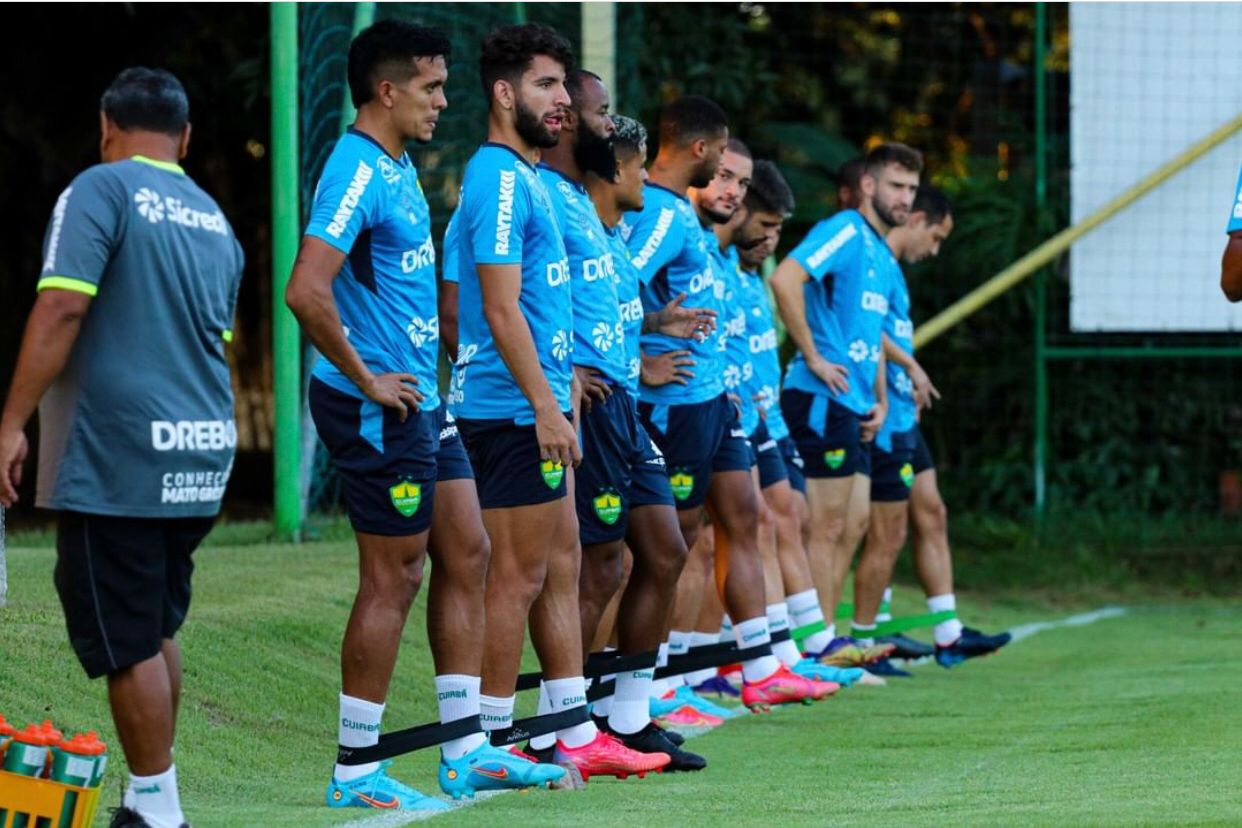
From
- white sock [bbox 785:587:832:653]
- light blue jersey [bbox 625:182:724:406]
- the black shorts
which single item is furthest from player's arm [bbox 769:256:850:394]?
the black shorts

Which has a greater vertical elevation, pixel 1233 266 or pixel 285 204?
pixel 285 204

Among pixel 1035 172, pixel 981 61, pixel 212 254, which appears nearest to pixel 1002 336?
pixel 1035 172

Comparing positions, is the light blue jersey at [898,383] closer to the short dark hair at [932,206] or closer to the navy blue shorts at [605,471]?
the short dark hair at [932,206]

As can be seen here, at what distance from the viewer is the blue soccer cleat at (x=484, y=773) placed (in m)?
6.15

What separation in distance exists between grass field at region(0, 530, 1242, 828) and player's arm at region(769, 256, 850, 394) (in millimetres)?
1495

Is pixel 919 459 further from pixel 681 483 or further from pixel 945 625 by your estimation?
pixel 681 483

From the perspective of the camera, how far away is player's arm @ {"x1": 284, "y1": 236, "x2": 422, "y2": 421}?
228 inches

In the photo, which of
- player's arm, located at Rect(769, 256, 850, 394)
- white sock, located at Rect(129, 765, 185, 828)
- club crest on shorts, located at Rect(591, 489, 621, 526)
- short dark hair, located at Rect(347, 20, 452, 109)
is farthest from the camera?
player's arm, located at Rect(769, 256, 850, 394)

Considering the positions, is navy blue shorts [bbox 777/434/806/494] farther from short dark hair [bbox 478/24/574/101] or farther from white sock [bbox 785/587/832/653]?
short dark hair [bbox 478/24/574/101]

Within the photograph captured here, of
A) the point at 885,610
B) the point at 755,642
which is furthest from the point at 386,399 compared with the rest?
the point at 885,610

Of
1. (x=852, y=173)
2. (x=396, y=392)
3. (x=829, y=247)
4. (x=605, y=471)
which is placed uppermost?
(x=852, y=173)

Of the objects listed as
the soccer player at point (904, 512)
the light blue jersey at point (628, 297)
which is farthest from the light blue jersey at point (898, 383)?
the light blue jersey at point (628, 297)

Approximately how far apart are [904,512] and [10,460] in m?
7.13

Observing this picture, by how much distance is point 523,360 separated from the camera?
6309 mm
